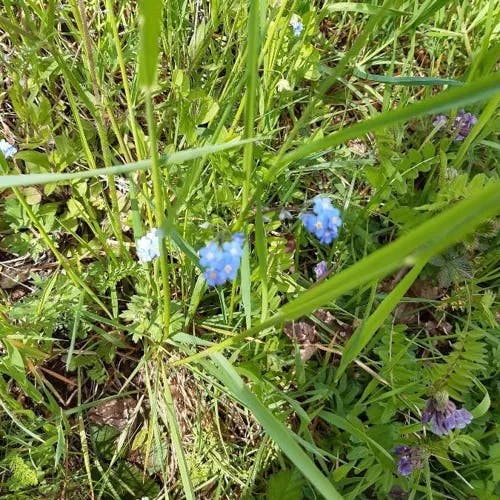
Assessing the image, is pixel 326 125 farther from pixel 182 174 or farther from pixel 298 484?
pixel 298 484

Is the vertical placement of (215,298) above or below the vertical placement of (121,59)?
below

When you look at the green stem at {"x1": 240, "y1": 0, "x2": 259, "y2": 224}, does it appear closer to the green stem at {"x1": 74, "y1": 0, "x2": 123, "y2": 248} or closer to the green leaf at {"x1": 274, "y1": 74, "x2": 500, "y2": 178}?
the green leaf at {"x1": 274, "y1": 74, "x2": 500, "y2": 178}

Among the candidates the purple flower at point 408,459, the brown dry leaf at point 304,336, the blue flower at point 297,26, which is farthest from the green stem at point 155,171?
the blue flower at point 297,26

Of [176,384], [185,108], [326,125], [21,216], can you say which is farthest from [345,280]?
[326,125]

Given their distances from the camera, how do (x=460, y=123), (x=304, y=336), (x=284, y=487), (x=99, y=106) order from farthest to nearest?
(x=460, y=123), (x=304, y=336), (x=284, y=487), (x=99, y=106)

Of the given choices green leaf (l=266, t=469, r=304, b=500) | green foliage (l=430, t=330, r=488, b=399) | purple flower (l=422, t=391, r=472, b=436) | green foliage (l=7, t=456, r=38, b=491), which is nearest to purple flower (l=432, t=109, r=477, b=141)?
green foliage (l=430, t=330, r=488, b=399)

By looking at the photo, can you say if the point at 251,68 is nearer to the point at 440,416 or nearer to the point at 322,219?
the point at 322,219

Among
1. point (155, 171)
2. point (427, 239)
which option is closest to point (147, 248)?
point (155, 171)
